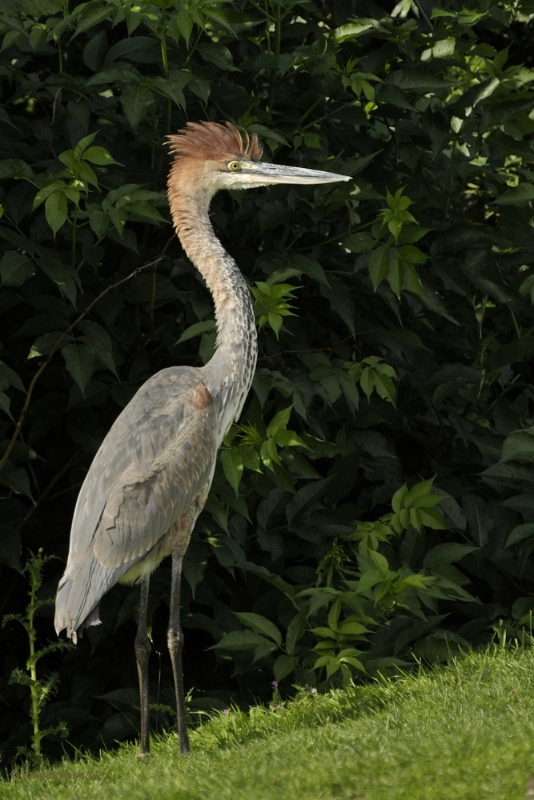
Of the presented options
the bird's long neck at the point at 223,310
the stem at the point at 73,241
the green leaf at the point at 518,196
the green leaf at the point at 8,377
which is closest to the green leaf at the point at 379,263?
the bird's long neck at the point at 223,310

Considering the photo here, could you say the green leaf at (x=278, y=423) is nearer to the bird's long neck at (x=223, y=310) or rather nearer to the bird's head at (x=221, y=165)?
the bird's long neck at (x=223, y=310)

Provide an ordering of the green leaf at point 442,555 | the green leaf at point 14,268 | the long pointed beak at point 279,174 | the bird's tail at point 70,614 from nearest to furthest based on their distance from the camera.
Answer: the bird's tail at point 70,614 → the green leaf at point 14,268 → the long pointed beak at point 279,174 → the green leaf at point 442,555

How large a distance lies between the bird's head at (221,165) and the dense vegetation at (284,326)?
16 centimetres

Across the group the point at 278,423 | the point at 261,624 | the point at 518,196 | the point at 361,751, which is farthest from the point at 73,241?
the point at 361,751

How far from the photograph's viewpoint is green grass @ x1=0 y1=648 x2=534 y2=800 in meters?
3.53

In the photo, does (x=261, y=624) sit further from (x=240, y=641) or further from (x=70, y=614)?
(x=70, y=614)

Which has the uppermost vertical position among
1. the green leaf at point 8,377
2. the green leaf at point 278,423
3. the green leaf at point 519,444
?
the green leaf at point 8,377

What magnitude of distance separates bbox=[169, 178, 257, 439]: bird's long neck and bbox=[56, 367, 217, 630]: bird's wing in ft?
0.41

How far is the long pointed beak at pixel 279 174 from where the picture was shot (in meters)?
5.44

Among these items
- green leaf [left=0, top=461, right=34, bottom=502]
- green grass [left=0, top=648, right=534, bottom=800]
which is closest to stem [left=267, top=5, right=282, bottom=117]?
green leaf [left=0, top=461, right=34, bottom=502]

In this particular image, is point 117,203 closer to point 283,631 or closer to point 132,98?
point 132,98

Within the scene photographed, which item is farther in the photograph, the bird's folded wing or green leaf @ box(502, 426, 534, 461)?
green leaf @ box(502, 426, 534, 461)

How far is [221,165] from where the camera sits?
5.47 meters

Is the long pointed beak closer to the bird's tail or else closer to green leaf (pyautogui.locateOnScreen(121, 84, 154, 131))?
green leaf (pyautogui.locateOnScreen(121, 84, 154, 131))
